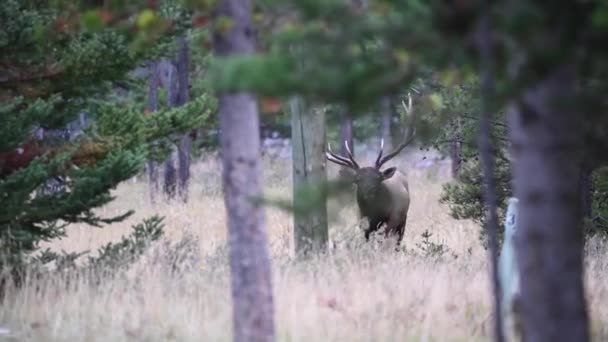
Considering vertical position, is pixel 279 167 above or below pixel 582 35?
above

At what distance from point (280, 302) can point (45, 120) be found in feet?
10.9

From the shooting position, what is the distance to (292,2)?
14.8 ft

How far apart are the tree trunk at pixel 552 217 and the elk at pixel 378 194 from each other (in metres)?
10.7

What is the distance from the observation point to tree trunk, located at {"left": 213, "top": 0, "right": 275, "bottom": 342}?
5.60 m

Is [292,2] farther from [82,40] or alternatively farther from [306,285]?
[82,40]

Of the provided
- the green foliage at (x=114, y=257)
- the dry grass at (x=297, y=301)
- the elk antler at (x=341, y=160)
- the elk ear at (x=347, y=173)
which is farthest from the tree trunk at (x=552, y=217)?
the elk antler at (x=341, y=160)

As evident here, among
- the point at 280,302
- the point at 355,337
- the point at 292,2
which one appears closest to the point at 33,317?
the point at 280,302

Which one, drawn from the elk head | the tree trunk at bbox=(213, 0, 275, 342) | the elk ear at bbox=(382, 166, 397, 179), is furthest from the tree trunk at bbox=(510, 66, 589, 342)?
the elk ear at bbox=(382, 166, 397, 179)

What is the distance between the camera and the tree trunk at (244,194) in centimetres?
560

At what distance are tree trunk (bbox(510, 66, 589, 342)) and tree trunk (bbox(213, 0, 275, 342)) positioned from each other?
1.81m

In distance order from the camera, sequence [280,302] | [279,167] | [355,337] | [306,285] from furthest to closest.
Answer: [279,167]
[306,285]
[280,302]
[355,337]

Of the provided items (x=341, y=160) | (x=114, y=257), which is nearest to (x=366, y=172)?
(x=341, y=160)

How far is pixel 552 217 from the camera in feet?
14.0

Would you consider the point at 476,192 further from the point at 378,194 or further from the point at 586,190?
the point at 378,194
